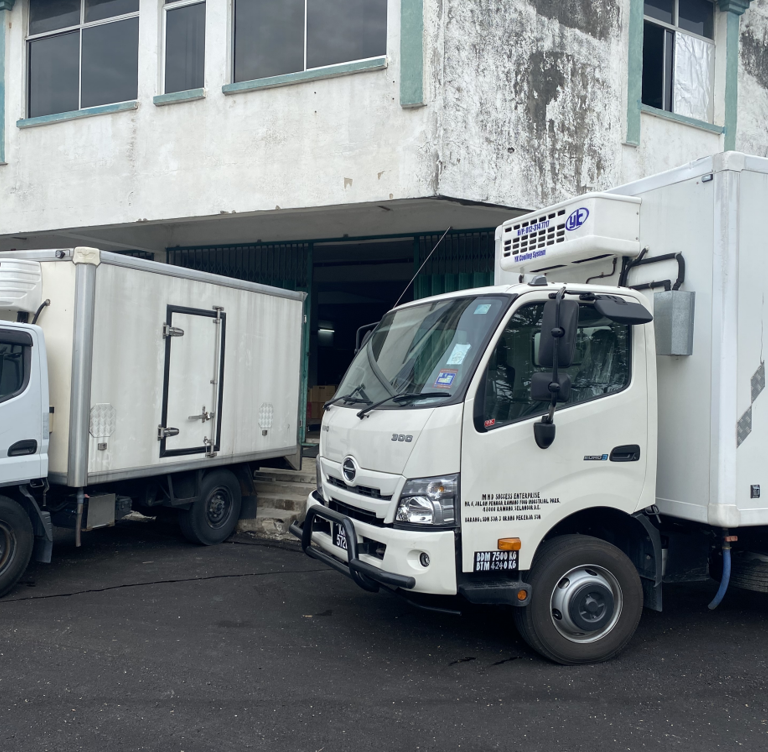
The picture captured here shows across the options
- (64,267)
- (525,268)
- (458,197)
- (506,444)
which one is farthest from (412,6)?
(506,444)

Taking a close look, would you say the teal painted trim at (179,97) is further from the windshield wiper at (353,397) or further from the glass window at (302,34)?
the windshield wiper at (353,397)

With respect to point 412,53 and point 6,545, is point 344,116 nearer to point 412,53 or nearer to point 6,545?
point 412,53

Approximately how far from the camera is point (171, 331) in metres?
7.52

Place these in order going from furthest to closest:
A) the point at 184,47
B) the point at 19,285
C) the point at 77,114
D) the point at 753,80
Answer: the point at 753,80 → the point at 77,114 → the point at 184,47 → the point at 19,285

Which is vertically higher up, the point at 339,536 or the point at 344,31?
the point at 344,31

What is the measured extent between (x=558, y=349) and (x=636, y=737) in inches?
82.2

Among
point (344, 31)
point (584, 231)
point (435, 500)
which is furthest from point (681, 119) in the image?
point (435, 500)

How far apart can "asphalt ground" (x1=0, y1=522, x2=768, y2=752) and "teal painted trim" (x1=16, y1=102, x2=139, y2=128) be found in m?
6.79

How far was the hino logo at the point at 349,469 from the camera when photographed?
502 cm

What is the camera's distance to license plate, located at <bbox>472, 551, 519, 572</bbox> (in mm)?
4574

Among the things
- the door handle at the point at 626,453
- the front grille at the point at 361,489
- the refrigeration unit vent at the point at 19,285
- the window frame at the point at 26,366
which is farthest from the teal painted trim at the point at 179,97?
the door handle at the point at 626,453

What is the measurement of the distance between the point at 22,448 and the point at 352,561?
10.2ft

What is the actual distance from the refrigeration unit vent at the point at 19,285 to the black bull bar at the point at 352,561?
310cm

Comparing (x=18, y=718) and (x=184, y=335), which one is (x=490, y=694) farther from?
(x=184, y=335)
